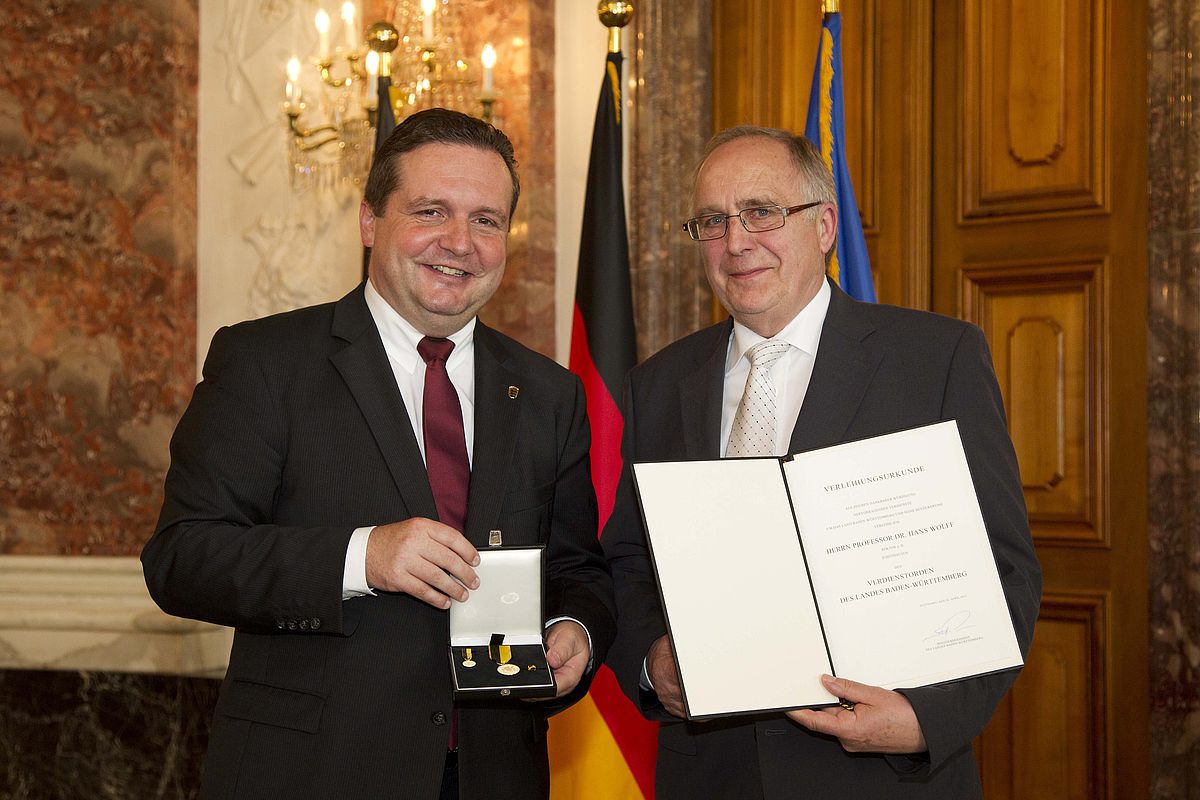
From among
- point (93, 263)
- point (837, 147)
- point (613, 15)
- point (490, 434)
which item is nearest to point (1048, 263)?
point (837, 147)

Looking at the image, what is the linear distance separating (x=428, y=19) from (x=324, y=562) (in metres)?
2.83

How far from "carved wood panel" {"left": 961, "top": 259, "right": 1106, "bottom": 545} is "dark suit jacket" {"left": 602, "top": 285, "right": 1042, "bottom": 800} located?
1.95 meters

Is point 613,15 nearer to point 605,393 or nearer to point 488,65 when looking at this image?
point 488,65

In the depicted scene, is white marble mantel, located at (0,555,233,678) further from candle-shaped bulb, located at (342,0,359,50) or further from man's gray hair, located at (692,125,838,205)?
man's gray hair, located at (692,125,838,205)

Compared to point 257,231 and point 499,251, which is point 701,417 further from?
point 257,231

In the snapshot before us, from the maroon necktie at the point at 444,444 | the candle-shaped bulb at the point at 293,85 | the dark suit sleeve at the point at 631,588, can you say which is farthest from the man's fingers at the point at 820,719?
the candle-shaped bulb at the point at 293,85

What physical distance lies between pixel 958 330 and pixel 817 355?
0.29m

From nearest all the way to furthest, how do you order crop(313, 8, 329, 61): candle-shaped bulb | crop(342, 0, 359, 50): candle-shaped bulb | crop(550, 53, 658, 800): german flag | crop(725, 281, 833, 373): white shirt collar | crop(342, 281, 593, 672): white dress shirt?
crop(342, 281, 593, 672): white dress shirt → crop(725, 281, 833, 373): white shirt collar → crop(550, 53, 658, 800): german flag → crop(313, 8, 329, 61): candle-shaped bulb → crop(342, 0, 359, 50): candle-shaped bulb

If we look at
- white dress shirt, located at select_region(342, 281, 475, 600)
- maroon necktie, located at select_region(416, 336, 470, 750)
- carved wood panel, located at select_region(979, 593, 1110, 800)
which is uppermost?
white dress shirt, located at select_region(342, 281, 475, 600)

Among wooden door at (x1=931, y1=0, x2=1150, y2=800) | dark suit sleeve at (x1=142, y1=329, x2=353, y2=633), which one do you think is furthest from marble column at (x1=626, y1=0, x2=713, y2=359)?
dark suit sleeve at (x1=142, y1=329, x2=353, y2=633)

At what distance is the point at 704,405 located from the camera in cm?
242

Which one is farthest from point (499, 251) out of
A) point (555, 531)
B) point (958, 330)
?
point (958, 330)

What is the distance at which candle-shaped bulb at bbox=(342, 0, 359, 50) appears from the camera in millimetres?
4449

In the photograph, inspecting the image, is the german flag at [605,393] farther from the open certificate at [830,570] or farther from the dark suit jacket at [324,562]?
the open certificate at [830,570]
